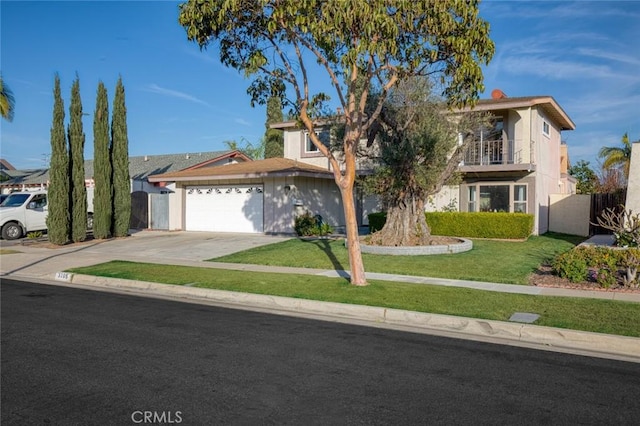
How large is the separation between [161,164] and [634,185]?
29.5m

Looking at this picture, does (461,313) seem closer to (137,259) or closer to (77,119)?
(137,259)

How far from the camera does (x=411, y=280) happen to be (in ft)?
37.8

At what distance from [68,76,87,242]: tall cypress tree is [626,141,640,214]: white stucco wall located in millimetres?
19336

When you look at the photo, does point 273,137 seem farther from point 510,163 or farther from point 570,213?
point 570,213

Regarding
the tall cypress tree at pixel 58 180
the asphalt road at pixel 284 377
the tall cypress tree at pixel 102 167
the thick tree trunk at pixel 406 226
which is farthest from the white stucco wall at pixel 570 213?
the tall cypress tree at pixel 58 180

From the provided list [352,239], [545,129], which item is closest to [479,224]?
[545,129]

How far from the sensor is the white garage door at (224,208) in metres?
23.7

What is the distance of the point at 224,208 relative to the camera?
966 inches

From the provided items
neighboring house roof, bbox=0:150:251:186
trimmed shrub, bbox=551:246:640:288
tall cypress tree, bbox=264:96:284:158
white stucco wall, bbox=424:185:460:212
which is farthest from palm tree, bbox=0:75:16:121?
trimmed shrub, bbox=551:246:640:288

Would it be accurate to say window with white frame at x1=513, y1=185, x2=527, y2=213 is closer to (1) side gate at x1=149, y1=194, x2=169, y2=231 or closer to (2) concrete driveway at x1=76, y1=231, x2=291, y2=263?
(2) concrete driveway at x1=76, y1=231, x2=291, y2=263

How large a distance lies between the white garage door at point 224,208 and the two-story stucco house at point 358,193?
45 mm

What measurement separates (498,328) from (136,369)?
4.92 meters

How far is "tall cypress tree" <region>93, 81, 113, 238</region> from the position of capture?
2173 centimetres

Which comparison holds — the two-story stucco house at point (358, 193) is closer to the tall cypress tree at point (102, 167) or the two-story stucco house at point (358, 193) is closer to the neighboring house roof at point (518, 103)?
the neighboring house roof at point (518, 103)
